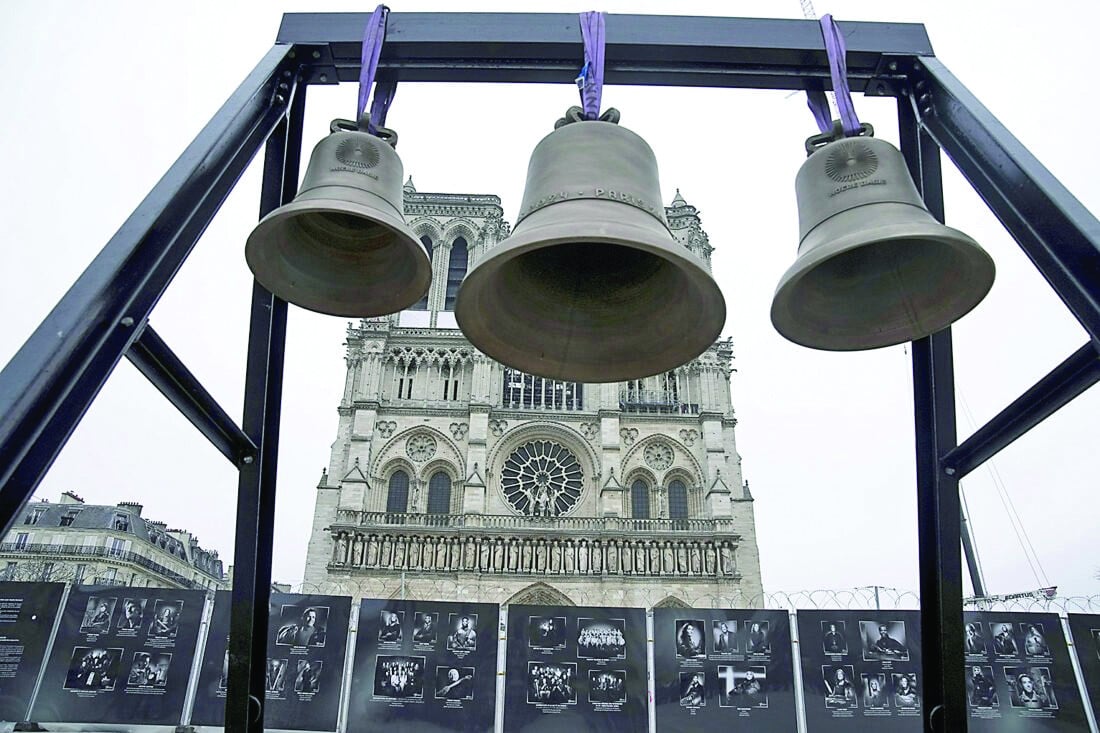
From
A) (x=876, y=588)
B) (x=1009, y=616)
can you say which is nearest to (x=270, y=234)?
(x=1009, y=616)

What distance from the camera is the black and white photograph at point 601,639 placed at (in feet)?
29.0

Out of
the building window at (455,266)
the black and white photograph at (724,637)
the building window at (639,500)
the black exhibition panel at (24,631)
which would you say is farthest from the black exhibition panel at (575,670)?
the building window at (455,266)

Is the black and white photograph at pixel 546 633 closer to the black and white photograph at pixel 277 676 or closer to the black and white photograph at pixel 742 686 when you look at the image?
the black and white photograph at pixel 742 686

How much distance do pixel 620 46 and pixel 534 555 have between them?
26.0 metres

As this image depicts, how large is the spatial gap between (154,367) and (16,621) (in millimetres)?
8519

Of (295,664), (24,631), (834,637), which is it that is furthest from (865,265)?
(24,631)

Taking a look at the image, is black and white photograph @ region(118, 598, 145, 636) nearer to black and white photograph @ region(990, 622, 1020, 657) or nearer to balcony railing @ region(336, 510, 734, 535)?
black and white photograph @ region(990, 622, 1020, 657)

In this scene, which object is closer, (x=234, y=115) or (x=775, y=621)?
(x=234, y=115)

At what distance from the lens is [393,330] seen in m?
32.0

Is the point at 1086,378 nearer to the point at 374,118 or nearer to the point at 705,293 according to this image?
the point at 705,293

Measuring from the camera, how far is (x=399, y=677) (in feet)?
28.3

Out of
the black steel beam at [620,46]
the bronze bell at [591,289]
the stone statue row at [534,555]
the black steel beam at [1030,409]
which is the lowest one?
the black steel beam at [1030,409]

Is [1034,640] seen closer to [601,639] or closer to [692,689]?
[692,689]

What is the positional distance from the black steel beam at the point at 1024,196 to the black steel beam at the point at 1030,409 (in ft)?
1.12
